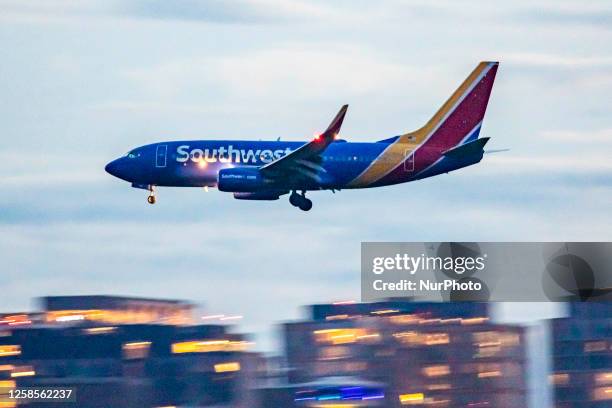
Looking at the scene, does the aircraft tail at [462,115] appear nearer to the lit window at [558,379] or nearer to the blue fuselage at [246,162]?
the blue fuselage at [246,162]

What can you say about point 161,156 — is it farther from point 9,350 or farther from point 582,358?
point 582,358

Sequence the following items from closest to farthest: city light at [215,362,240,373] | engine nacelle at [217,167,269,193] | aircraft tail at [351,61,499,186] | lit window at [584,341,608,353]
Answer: engine nacelle at [217,167,269,193] → aircraft tail at [351,61,499,186] → city light at [215,362,240,373] → lit window at [584,341,608,353]

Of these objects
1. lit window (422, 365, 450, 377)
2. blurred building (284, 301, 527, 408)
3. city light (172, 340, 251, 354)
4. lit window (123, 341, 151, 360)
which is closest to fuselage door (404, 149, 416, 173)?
blurred building (284, 301, 527, 408)

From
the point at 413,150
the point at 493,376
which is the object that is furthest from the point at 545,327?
the point at 413,150

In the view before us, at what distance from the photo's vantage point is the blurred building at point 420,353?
158750 millimetres

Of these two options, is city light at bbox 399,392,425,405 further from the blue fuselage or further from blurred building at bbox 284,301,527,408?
the blue fuselage

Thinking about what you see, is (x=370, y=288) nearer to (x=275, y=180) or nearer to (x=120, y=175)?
(x=275, y=180)

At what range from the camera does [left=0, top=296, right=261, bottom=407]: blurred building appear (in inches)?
6029

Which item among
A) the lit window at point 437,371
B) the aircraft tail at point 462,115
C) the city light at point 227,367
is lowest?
the lit window at point 437,371

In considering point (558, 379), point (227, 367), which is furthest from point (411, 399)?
point (227, 367)

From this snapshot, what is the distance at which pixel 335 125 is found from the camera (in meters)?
95.7

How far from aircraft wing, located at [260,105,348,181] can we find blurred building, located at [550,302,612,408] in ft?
220

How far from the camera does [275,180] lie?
9925 centimetres

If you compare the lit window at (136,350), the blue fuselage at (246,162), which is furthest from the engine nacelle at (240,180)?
the lit window at (136,350)
